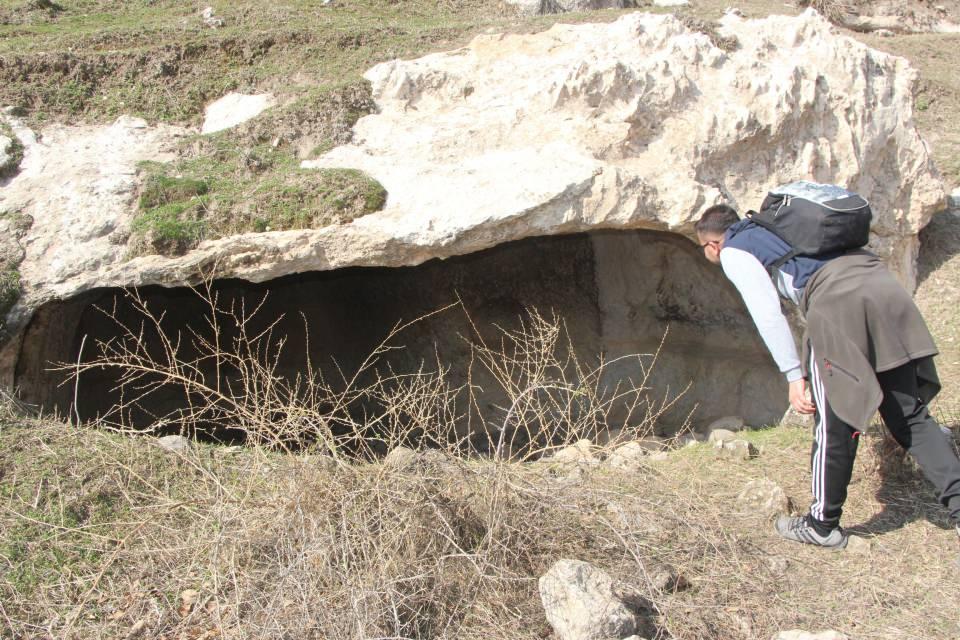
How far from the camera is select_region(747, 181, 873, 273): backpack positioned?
3.06 m

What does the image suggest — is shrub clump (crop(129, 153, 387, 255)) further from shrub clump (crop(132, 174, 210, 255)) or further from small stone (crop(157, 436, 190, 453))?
small stone (crop(157, 436, 190, 453))

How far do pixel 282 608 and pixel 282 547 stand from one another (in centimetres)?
24

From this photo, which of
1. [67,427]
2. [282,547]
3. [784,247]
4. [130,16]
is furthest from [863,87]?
[130,16]

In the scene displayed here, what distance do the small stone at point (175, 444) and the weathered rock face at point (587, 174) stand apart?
2.85ft

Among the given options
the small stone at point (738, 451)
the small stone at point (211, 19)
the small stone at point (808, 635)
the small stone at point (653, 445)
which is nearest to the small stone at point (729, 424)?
the small stone at point (653, 445)

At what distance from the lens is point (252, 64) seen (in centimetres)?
634

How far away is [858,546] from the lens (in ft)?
10.8

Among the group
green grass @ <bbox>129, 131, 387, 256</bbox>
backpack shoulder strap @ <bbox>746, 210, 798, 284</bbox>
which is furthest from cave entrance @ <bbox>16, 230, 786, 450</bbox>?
backpack shoulder strap @ <bbox>746, 210, 798, 284</bbox>

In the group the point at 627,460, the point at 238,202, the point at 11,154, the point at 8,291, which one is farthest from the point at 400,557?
the point at 11,154

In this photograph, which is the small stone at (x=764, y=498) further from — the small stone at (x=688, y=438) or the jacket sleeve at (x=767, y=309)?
the small stone at (x=688, y=438)

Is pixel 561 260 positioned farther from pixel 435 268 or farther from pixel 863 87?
pixel 863 87

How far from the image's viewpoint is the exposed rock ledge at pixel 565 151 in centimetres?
446

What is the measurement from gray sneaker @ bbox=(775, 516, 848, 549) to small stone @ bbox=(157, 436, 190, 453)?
267 cm

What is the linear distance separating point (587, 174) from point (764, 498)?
2.00m
